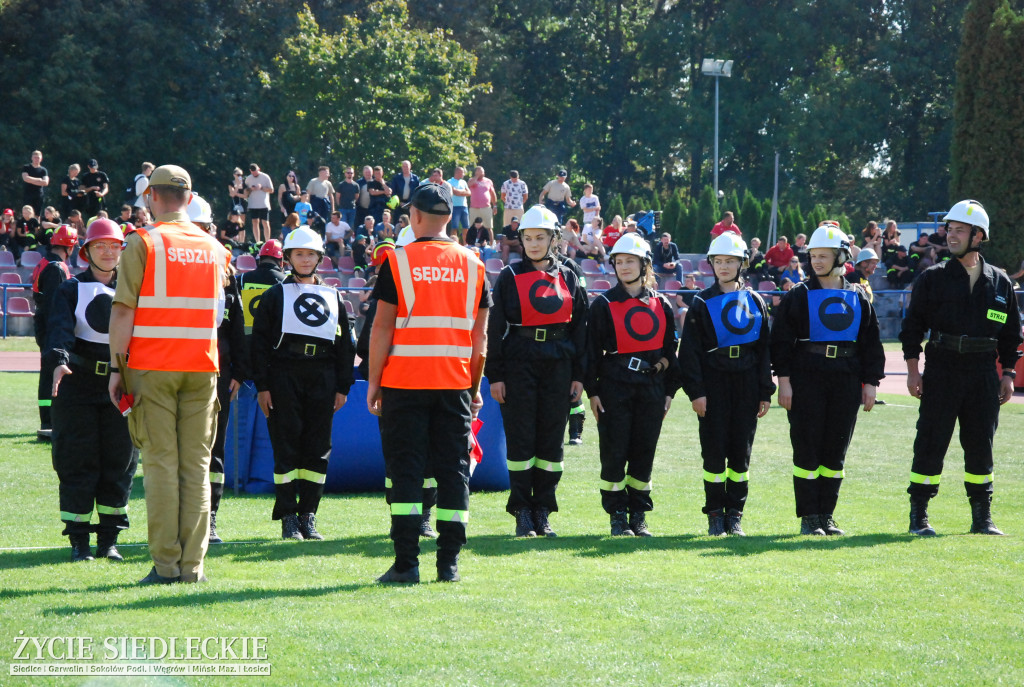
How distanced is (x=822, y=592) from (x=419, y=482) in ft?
7.32

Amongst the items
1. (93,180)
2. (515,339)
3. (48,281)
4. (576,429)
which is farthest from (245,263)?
(515,339)

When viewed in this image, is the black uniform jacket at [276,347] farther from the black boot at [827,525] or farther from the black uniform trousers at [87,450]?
the black boot at [827,525]

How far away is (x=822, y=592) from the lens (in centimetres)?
687

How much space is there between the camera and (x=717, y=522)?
9.12m

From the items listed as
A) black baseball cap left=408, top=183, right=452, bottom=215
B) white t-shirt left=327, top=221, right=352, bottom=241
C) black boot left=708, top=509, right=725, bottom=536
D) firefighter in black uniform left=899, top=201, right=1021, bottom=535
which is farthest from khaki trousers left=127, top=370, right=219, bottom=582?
white t-shirt left=327, top=221, right=352, bottom=241

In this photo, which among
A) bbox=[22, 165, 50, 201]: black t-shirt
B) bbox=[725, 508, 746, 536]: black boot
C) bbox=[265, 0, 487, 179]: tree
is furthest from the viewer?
bbox=[265, 0, 487, 179]: tree

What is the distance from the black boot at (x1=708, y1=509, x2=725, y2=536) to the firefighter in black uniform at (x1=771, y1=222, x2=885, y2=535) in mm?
552

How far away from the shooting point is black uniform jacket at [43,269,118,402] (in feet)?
24.7

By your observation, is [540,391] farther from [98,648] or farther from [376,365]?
[98,648]

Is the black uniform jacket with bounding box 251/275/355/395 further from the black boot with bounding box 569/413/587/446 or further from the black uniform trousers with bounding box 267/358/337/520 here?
the black boot with bounding box 569/413/587/446

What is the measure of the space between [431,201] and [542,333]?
2129 millimetres

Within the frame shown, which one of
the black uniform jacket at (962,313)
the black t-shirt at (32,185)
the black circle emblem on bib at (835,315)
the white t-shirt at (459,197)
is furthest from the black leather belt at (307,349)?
the black t-shirt at (32,185)

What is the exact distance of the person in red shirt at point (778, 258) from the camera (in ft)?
103

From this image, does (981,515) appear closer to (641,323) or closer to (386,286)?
(641,323)
